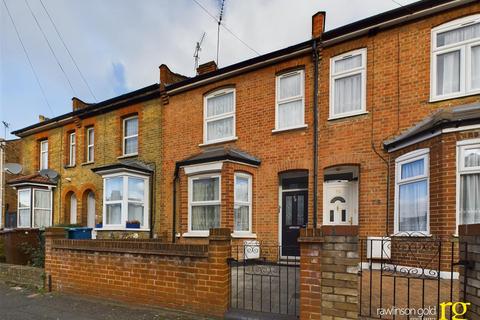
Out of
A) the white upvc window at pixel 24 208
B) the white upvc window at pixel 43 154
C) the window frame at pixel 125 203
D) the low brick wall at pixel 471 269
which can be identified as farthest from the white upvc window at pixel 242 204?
the white upvc window at pixel 43 154

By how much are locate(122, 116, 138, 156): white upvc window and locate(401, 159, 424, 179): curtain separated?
31.2 ft

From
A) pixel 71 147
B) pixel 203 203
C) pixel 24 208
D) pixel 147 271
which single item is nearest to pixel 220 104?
pixel 203 203

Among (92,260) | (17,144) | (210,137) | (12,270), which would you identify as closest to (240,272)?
(92,260)

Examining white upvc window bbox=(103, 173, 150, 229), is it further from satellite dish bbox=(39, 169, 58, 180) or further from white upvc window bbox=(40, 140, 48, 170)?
white upvc window bbox=(40, 140, 48, 170)

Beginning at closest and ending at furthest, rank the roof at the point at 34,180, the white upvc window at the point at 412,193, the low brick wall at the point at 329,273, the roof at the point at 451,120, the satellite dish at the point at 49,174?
the low brick wall at the point at 329,273 < the roof at the point at 451,120 < the white upvc window at the point at 412,193 < the satellite dish at the point at 49,174 < the roof at the point at 34,180

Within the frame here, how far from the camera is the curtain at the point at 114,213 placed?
12227 millimetres

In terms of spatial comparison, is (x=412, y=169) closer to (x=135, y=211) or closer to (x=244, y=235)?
(x=244, y=235)

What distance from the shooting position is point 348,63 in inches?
350

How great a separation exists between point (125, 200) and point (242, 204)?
4.57 metres

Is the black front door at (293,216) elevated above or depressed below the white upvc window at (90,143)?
below

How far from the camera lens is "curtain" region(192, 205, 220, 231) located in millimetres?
9891

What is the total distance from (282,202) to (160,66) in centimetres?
666

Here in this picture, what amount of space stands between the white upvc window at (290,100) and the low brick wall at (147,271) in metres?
5.28

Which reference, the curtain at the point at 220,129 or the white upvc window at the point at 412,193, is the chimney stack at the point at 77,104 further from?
the white upvc window at the point at 412,193
